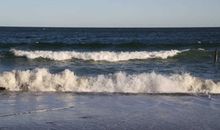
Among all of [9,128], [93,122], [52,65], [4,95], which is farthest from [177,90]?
[52,65]

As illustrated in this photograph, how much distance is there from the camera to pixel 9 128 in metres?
8.26

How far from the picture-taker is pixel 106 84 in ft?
50.2

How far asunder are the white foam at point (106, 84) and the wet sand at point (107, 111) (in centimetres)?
191

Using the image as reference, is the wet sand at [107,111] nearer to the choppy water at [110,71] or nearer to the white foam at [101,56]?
the choppy water at [110,71]

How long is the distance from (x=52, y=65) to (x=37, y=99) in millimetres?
14056

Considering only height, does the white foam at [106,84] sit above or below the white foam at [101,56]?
above

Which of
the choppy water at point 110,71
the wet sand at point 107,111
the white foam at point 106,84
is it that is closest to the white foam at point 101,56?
the choppy water at point 110,71

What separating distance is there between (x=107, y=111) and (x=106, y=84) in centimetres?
517

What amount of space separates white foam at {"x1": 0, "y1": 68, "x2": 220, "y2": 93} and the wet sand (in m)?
1.91

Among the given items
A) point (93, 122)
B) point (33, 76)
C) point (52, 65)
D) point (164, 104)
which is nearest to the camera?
point (93, 122)

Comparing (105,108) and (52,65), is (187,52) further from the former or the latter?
(105,108)

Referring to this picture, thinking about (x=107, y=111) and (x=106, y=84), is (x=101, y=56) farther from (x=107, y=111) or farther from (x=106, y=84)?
(x=107, y=111)

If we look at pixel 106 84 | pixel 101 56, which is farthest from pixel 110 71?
pixel 106 84

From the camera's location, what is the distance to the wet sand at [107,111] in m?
8.66
